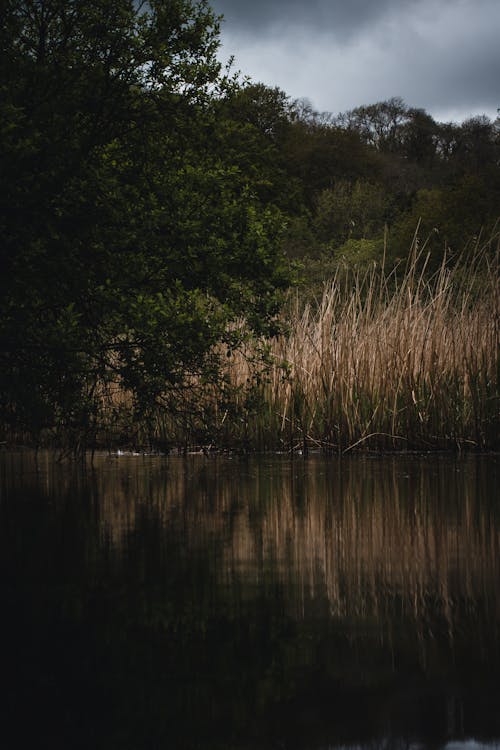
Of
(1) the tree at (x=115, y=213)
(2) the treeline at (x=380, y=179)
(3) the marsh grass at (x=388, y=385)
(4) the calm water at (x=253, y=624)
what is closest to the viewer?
(4) the calm water at (x=253, y=624)

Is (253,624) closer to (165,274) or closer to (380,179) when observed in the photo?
(165,274)

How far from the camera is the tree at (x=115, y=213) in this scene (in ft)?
22.8

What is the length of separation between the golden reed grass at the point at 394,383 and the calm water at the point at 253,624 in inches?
126

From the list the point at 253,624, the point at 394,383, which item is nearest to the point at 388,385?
the point at 394,383

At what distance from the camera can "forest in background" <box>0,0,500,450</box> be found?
23.0 feet

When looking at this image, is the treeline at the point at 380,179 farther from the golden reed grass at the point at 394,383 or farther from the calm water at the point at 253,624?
the calm water at the point at 253,624

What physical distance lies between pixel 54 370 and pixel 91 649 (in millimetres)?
5121

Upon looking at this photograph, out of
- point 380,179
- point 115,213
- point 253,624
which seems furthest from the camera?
point 380,179

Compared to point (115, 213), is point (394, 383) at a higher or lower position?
lower

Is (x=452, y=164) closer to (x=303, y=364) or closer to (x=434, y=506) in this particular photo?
(x=303, y=364)

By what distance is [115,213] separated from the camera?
7176 mm

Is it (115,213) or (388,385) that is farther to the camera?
(388,385)

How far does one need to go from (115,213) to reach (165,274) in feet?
2.25

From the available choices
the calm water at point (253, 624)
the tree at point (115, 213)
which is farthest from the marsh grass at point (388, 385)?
the calm water at point (253, 624)
